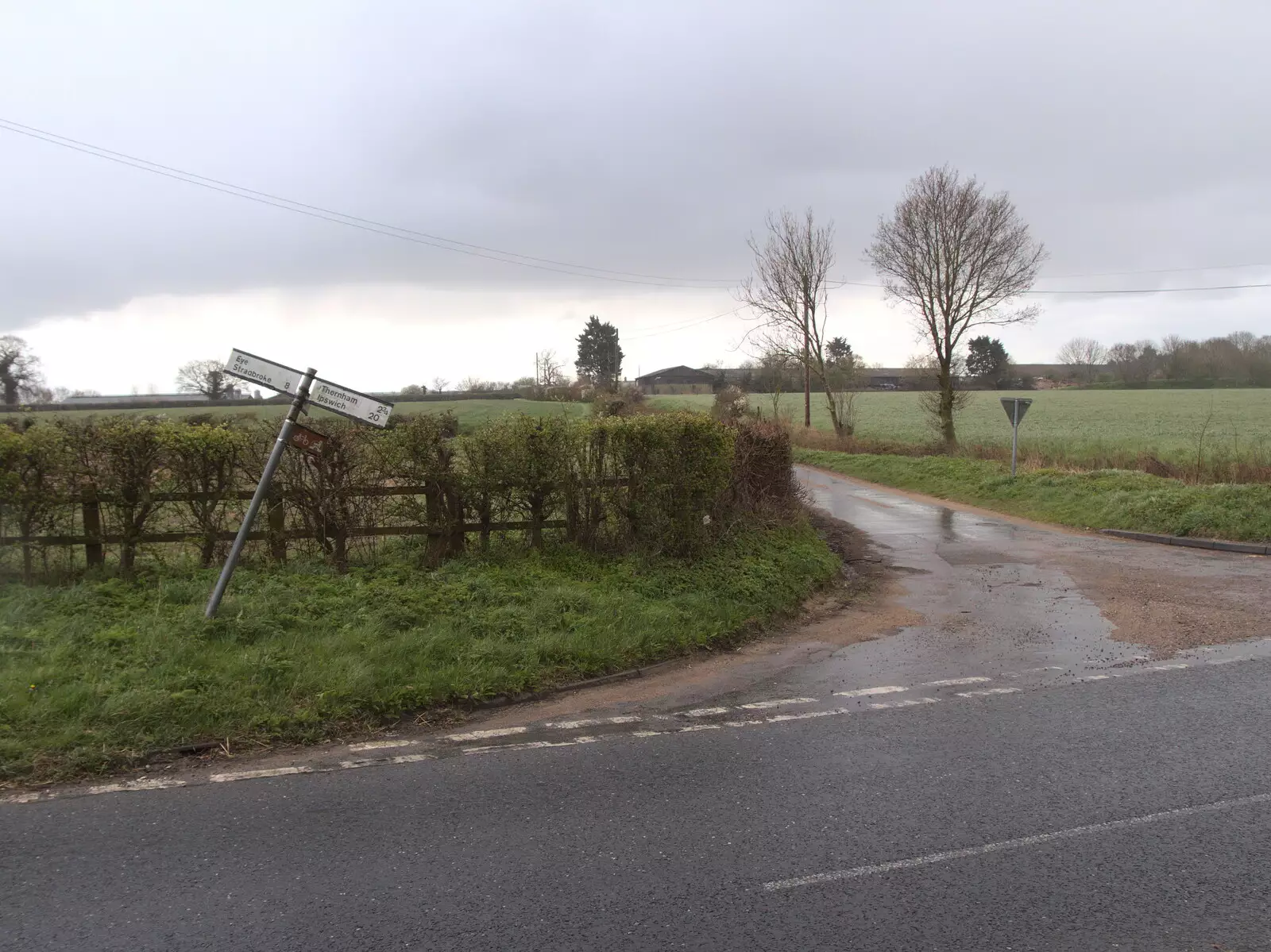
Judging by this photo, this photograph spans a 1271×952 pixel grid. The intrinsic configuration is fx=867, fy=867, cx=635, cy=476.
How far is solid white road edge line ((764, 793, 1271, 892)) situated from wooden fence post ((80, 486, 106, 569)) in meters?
7.34

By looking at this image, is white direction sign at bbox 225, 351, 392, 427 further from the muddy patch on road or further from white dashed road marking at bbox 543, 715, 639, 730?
the muddy patch on road

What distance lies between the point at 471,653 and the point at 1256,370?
7229cm

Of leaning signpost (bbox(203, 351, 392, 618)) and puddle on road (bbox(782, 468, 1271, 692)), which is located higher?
leaning signpost (bbox(203, 351, 392, 618))

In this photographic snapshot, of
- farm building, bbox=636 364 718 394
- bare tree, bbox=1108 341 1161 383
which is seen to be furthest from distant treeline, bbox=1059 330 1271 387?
farm building, bbox=636 364 718 394

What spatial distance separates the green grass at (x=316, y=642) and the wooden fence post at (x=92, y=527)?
48 cm

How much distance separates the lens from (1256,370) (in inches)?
2443

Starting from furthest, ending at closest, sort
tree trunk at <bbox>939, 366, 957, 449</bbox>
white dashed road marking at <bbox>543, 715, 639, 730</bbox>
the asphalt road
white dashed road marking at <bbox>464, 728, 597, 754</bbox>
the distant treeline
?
the distant treeline < tree trunk at <bbox>939, 366, 957, 449</bbox> < white dashed road marking at <bbox>543, 715, 639, 730</bbox> < white dashed road marking at <bbox>464, 728, 597, 754</bbox> < the asphalt road

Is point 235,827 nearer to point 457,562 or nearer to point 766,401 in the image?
point 457,562

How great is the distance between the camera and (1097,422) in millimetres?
46000

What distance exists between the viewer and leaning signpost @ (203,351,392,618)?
696 centimetres

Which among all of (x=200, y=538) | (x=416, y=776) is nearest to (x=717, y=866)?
(x=416, y=776)

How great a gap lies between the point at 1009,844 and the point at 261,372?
20.2ft

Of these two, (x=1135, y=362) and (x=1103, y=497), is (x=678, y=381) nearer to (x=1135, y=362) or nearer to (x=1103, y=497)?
(x=1135, y=362)

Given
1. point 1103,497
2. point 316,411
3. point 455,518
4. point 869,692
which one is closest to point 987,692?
point 869,692
